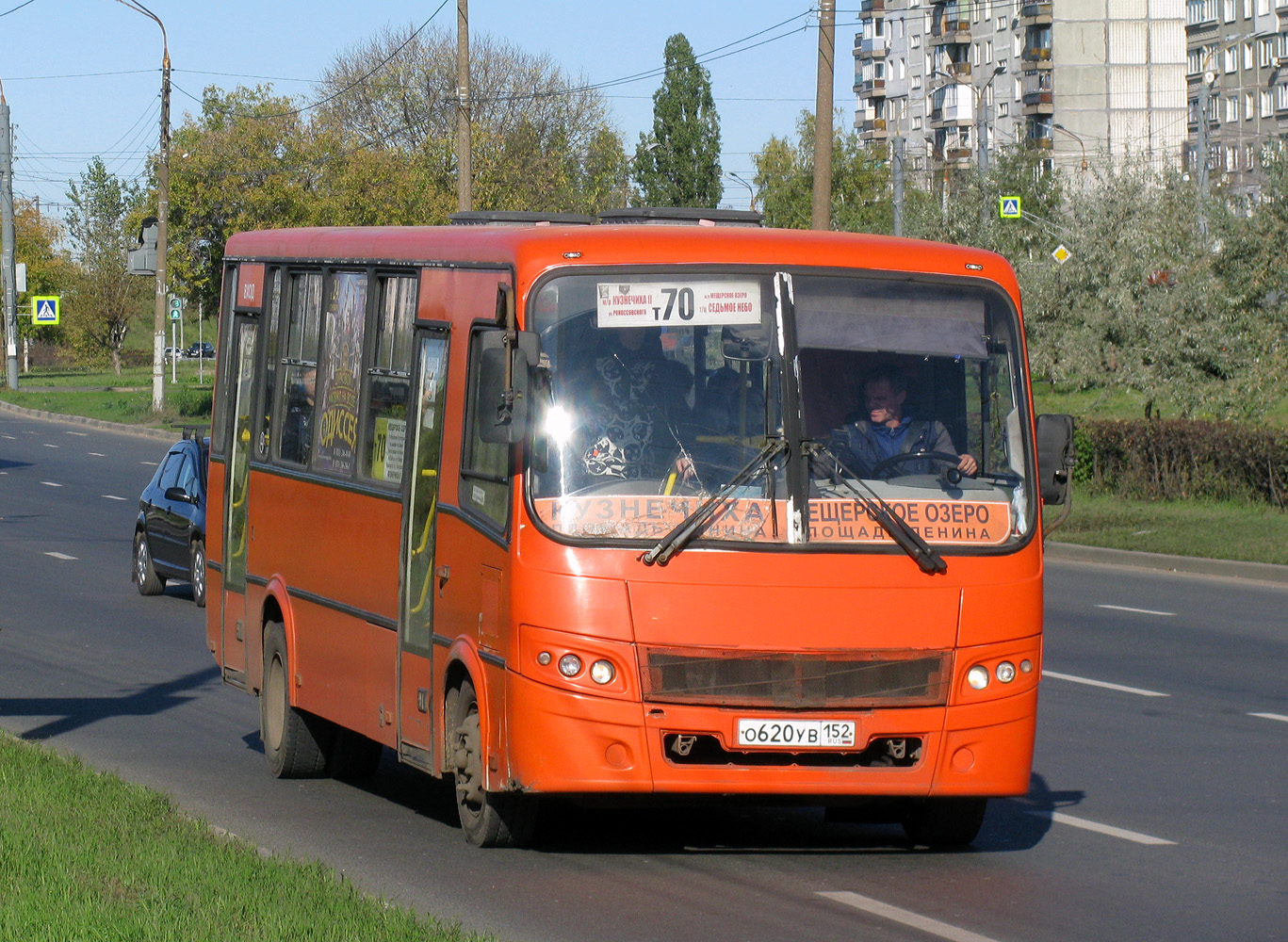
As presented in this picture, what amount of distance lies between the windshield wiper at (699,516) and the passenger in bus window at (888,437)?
0.90ft

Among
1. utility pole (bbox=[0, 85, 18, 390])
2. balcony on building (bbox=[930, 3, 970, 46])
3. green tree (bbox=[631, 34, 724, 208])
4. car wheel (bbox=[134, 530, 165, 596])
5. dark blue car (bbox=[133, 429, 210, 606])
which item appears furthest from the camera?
balcony on building (bbox=[930, 3, 970, 46])

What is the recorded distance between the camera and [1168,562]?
22391 mm

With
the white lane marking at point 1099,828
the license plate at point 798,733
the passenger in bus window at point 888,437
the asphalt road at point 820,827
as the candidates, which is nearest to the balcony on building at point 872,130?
the asphalt road at point 820,827

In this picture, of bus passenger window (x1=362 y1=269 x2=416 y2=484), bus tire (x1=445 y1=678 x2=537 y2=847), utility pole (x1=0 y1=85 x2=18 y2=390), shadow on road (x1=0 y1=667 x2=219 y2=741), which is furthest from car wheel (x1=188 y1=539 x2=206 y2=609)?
utility pole (x1=0 y1=85 x2=18 y2=390)

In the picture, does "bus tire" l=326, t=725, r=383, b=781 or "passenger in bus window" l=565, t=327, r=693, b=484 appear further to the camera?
"bus tire" l=326, t=725, r=383, b=781

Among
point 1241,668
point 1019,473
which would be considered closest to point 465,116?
point 1241,668

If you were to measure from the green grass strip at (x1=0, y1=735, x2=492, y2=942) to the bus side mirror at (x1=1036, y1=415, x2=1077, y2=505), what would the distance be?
311 cm

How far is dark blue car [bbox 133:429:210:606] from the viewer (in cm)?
1845

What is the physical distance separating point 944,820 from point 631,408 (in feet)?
7.01

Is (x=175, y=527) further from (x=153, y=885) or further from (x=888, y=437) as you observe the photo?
(x=153, y=885)

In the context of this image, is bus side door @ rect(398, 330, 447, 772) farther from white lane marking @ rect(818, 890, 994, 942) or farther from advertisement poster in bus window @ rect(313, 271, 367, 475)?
white lane marking @ rect(818, 890, 994, 942)

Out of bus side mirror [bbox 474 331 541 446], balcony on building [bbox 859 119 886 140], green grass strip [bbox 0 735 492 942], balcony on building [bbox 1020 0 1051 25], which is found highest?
balcony on building [bbox 1020 0 1051 25]

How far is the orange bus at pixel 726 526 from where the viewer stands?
7.38 metres

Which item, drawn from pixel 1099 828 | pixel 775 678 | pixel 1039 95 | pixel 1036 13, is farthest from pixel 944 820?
pixel 1036 13
